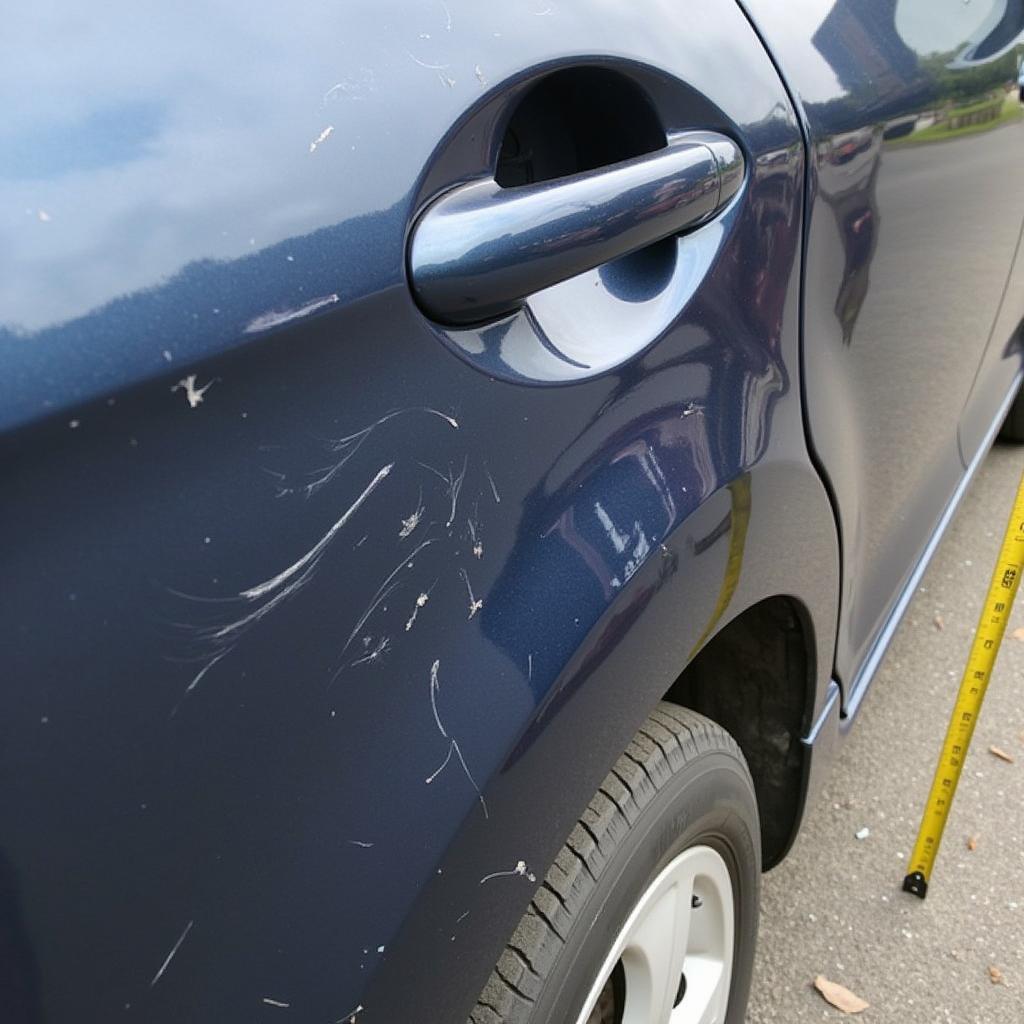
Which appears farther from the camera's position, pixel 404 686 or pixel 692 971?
pixel 692 971

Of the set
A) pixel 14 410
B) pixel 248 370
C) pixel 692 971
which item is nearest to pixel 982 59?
pixel 692 971

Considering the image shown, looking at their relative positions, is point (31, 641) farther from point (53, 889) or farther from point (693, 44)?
point (693, 44)

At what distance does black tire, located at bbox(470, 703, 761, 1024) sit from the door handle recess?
53 cm

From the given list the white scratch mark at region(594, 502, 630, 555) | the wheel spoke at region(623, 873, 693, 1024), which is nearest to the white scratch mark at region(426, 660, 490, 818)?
the white scratch mark at region(594, 502, 630, 555)

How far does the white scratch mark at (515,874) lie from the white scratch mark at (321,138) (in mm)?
556

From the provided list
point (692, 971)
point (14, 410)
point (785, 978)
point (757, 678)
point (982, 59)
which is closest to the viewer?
point (14, 410)

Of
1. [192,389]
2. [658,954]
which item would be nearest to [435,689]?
[192,389]

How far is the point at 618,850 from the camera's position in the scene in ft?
3.58

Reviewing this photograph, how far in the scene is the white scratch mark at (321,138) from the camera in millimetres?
697

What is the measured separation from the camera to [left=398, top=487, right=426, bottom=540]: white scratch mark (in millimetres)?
759

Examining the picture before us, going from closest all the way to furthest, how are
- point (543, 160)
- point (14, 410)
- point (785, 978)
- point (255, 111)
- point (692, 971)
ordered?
point (14, 410) → point (255, 111) → point (543, 160) → point (692, 971) → point (785, 978)

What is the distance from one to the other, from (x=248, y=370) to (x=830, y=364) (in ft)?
2.92

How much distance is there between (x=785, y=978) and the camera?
2.03m

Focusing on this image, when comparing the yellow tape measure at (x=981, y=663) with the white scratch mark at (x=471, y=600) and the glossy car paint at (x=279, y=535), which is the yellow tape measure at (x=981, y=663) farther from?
the white scratch mark at (x=471, y=600)
